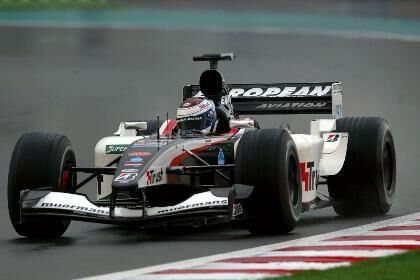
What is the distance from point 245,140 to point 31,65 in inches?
727

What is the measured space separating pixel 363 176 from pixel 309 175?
1238 mm

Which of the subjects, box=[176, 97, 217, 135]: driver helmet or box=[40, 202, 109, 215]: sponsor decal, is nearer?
box=[40, 202, 109, 215]: sponsor decal

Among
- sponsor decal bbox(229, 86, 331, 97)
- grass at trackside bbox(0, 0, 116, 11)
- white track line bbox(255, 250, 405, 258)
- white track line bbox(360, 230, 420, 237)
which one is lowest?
white track line bbox(360, 230, 420, 237)

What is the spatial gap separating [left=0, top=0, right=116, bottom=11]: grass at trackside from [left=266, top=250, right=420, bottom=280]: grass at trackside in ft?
110

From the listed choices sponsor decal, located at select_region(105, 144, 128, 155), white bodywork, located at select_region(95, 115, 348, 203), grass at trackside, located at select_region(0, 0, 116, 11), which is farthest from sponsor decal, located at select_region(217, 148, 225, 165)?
grass at trackside, located at select_region(0, 0, 116, 11)

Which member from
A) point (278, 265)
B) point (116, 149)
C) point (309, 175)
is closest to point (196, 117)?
point (116, 149)

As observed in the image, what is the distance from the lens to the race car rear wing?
16625 millimetres

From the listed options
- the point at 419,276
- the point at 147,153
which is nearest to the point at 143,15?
the point at 147,153

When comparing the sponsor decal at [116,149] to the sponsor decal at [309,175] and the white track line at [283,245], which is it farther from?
the white track line at [283,245]

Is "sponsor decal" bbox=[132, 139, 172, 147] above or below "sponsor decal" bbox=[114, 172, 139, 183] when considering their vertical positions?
above

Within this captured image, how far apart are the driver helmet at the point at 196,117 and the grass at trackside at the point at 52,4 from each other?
96.2ft

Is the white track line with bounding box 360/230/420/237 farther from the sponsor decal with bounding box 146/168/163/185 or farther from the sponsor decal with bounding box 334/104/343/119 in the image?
the sponsor decal with bounding box 334/104/343/119

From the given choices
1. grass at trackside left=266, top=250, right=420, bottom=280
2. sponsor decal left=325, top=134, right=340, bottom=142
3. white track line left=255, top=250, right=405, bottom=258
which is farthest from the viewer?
sponsor decal left=325, top=134, right=340, bottom=142

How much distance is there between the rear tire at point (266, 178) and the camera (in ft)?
43.4
